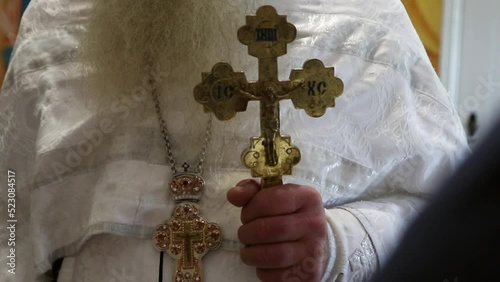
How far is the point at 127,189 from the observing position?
0.93 metres

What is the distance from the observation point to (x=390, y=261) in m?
0.27

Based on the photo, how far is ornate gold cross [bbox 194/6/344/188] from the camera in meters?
0.76

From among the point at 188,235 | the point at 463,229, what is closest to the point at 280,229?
the point at 188,235

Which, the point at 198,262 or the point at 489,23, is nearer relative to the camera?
the point at 198,262

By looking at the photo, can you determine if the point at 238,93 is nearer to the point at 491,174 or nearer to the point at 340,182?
the point at 340,182

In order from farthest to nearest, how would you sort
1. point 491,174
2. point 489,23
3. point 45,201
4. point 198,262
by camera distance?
point 489,23 < point 45,201 < point 198,262 < point 491,174

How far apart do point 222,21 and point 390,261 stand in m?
0.71

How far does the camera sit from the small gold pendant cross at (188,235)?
0.88 metres

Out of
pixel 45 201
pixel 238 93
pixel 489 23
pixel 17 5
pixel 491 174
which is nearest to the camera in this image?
pixel 491 174

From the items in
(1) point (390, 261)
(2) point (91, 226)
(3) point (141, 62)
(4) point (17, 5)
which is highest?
(4) point (17, 5)

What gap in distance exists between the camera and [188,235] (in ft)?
2.90

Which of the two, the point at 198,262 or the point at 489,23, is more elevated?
the point at 489,23

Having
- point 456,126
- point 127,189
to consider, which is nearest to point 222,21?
point 127,189

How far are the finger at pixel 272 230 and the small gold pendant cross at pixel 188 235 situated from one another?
0.33 ft
